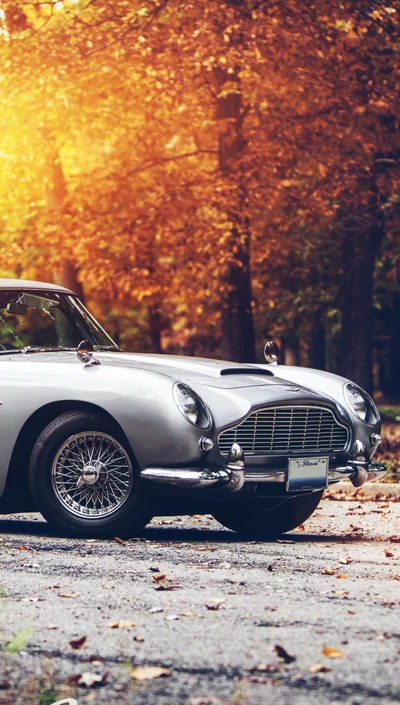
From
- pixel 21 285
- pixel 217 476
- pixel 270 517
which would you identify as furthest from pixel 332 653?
pixel 21 285

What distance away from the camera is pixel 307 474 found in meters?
8.77

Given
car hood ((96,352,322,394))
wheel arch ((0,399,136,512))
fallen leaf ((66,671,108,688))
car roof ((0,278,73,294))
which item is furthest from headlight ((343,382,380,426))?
fallen leaf ((66,671,108,688))

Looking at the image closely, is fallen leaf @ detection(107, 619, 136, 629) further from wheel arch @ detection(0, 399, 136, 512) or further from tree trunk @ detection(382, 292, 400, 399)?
tree trunk @ detection(382, 292, 400, 399)

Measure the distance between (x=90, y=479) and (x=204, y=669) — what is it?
3.58 m

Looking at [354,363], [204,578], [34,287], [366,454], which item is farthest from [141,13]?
[204,578]

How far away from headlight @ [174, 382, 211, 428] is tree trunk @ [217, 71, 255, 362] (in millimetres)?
11385

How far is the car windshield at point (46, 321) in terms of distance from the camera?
375 inches

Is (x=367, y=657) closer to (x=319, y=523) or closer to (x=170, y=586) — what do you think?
(x=170, y=586)

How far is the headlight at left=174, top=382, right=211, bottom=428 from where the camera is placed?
833 cm

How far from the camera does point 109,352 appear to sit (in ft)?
32.3

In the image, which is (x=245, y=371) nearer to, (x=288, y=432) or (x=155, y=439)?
(x=288, y=432)

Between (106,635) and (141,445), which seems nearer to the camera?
(106,635)

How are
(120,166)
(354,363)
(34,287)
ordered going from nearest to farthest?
(34,287)
(120,166)
(354,363)

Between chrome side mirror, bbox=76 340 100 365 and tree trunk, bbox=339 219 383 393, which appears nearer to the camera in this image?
chrome side mirror, bbox=76 340 100 365
